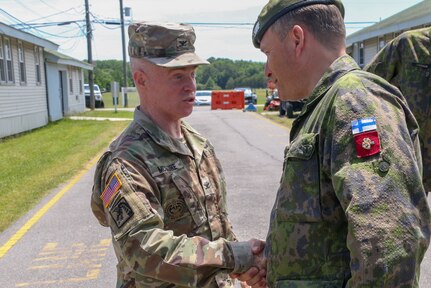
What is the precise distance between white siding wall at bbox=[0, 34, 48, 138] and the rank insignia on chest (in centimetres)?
1688

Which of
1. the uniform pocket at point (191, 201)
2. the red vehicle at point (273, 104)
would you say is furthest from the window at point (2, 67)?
the uniform pocket at point (191, 201)

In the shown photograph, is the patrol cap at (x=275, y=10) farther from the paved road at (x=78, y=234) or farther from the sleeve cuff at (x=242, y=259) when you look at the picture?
the paved road at (x=78, y=234)

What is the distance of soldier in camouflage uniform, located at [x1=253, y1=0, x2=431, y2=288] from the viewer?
1197 mm

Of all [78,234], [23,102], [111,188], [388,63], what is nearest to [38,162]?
[78,234]

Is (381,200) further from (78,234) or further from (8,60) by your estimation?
(8,60)

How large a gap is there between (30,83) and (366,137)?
21482 mm

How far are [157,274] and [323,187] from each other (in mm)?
762

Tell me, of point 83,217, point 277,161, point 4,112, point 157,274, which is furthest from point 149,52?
point 4,112

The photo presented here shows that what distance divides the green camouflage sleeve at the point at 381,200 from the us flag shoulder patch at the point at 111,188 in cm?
86

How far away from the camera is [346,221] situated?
1329mm

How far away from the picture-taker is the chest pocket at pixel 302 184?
135 cm

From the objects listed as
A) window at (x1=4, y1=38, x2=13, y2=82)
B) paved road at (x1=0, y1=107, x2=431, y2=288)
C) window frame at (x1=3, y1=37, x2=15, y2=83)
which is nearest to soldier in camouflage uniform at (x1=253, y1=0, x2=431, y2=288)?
paved road at (x1=0, y1=107, x2=431, y2=288)

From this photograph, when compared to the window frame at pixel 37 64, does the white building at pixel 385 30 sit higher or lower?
higher

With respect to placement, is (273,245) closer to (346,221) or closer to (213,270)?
(346,221)
